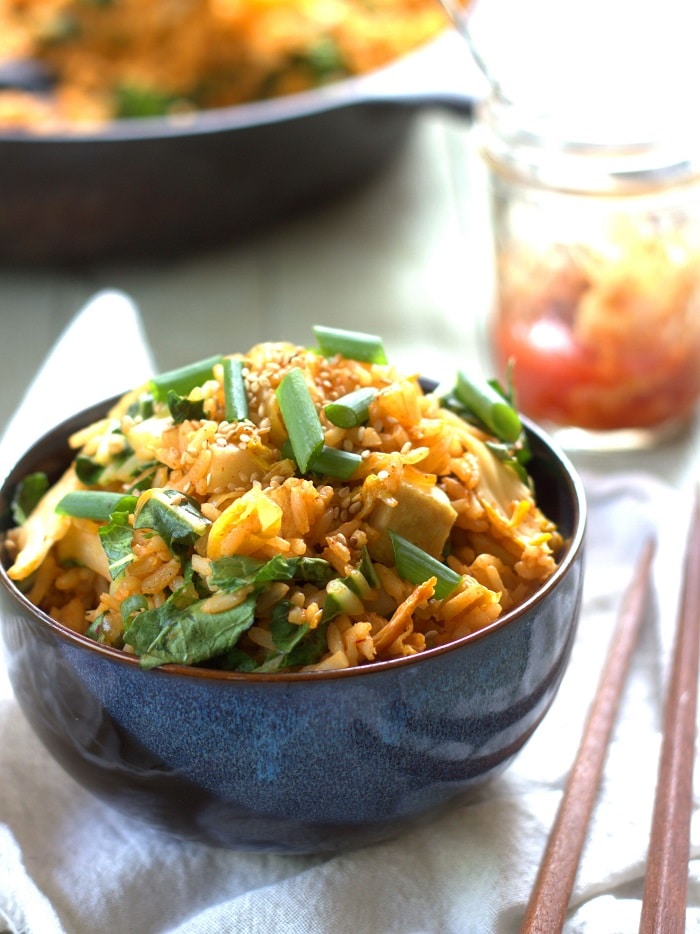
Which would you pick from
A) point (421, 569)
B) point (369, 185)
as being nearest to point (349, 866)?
point (421, 569)

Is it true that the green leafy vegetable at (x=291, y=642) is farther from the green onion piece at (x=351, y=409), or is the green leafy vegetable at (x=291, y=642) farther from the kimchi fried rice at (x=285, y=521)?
the green onion piece at (x=351, y=409)

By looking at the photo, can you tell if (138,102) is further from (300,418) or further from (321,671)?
(321,671)

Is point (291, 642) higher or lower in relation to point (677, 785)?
higher

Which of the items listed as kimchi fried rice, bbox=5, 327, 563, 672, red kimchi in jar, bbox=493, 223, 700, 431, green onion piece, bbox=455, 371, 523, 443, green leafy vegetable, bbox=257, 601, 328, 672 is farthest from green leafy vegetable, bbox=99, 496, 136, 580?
red kimchi in jar, bbox=493, 223, 700, 431

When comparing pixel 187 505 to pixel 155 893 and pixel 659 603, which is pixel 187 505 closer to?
pixel 155 893

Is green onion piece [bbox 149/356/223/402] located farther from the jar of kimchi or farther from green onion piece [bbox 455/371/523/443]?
the jar of kimchi

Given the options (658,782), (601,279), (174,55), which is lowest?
(658,782)

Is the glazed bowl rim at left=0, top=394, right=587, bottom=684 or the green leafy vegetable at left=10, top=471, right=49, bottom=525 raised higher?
the green leafy vegetable at left=10, top=471, right=49, bottom=525
